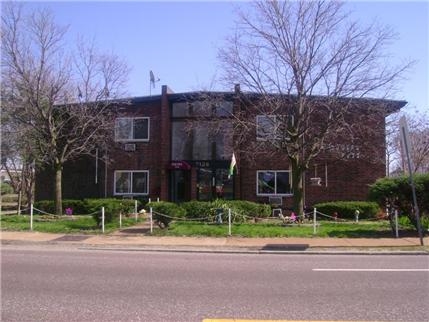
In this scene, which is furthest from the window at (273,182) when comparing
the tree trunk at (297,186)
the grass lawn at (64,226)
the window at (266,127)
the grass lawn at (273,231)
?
the grass lawn at (64,226)

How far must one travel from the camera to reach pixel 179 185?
29.4 m

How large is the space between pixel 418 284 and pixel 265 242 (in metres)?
7.57

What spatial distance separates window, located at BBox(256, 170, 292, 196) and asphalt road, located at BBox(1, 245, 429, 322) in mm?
14616

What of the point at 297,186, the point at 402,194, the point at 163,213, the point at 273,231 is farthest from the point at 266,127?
the point at 402,194

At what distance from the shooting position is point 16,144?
26.8 meters

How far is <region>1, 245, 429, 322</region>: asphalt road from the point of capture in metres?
6.96

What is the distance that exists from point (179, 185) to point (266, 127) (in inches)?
329

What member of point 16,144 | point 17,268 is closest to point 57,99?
point 16,144

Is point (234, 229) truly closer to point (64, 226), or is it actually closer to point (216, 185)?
point (64, 226)

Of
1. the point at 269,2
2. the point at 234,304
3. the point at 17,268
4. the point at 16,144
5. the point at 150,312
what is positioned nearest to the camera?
the point at 150,312

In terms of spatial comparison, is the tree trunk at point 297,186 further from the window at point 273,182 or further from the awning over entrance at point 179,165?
the awning over entrance at point 179,165

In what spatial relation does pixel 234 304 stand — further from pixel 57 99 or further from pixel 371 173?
pixel 371 173

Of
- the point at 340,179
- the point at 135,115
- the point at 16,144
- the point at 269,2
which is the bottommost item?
the point at 340,179

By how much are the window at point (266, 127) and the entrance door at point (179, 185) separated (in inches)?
281
